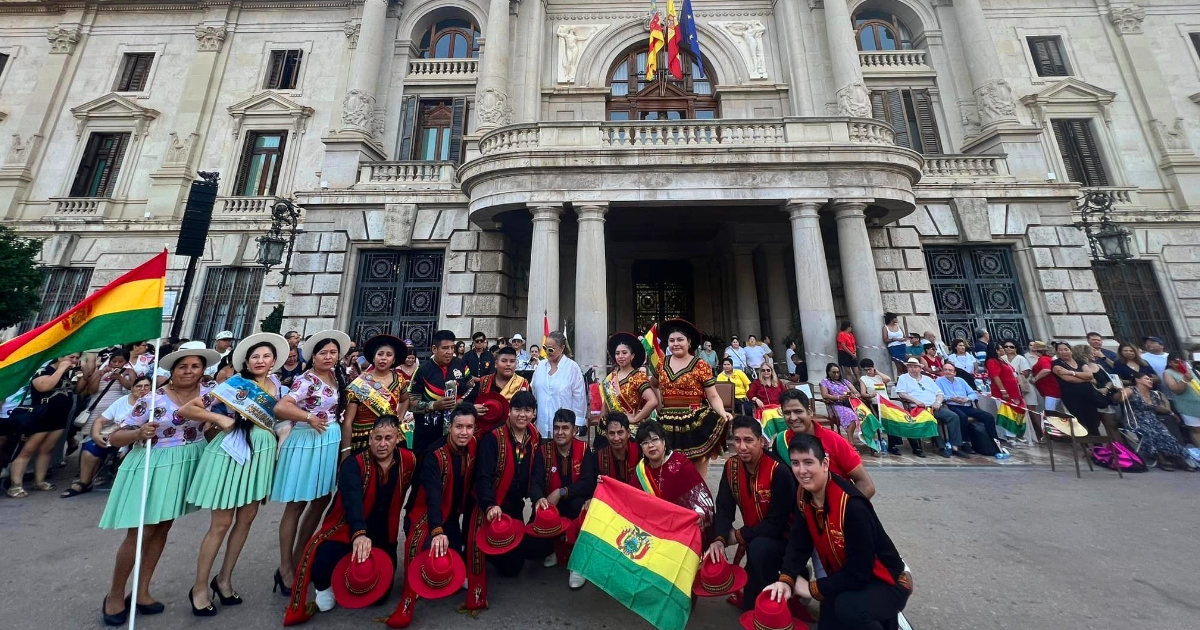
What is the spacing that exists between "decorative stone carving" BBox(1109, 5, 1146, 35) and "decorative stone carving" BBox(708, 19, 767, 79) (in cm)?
1461

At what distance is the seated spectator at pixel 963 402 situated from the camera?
27.1 ft

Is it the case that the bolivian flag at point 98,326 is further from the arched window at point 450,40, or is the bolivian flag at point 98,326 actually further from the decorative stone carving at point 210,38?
the decorative stone carving at point 210,38

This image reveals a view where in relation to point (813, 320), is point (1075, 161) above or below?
above

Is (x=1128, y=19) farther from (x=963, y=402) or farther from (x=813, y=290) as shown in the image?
(x=963, y=402)

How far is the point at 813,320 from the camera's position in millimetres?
10789

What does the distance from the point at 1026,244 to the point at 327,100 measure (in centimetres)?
2548

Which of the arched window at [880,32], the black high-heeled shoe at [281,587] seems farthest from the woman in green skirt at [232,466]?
the arched window at [880,32]

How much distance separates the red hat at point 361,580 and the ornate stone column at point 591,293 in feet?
23.4

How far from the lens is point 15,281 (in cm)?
1224

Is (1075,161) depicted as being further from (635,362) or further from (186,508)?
(186,508)

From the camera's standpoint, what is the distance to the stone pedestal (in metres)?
10.6

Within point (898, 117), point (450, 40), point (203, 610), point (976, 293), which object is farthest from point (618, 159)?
point (898, 117)

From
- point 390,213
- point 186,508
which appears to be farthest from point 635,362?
point 390,213

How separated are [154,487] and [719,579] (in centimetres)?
413
